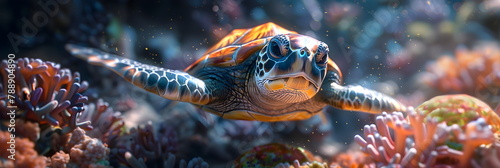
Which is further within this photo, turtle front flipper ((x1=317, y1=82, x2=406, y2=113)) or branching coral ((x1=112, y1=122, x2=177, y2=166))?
turtle front flipper ((x1=317, y1=82, x2=406, y2=113))

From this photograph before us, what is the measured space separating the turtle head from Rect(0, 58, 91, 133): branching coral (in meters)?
0.97

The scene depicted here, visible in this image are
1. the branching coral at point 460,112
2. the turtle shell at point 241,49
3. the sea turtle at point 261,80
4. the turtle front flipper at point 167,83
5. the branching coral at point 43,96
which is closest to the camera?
the branching coral at point 460,112

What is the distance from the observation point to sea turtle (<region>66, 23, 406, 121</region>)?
4.23ft

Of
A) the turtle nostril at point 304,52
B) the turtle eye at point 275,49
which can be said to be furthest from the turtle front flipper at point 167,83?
the turtle nostril at point 304,52

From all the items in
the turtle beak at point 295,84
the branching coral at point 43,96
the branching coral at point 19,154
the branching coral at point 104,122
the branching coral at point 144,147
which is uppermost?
the turtle beak at point 295,84

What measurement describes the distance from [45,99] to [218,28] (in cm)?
259

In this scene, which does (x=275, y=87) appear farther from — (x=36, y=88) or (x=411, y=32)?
(x=411, y=32)

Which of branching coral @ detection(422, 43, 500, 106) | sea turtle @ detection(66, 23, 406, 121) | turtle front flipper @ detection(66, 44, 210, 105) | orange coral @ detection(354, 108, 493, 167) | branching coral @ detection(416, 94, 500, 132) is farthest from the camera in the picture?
branching coral @ detection(422, 43, 500, 106)

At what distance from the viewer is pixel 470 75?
2.62 metres

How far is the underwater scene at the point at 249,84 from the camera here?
1093 millimetres

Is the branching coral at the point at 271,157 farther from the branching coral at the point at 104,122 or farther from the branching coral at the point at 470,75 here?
the branching coral at the point at 470,75

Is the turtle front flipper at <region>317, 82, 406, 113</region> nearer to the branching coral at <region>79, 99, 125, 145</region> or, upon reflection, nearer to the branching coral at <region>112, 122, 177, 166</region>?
the branching coral at <region>112, 122, 177, 166</region>

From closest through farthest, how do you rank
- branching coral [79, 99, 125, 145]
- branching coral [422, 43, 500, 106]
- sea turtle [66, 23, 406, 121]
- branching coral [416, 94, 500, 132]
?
branching coral [416, 94, 500, 132] → sea turtle [66, 23, 406, 121] → branching coral [79, 99, 125, 145] → branching coral [422, 43, 500, 106]

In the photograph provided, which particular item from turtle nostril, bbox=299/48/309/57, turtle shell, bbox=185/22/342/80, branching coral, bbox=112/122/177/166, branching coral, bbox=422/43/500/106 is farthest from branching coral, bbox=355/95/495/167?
branching coral, bbox=422/43/500/106
